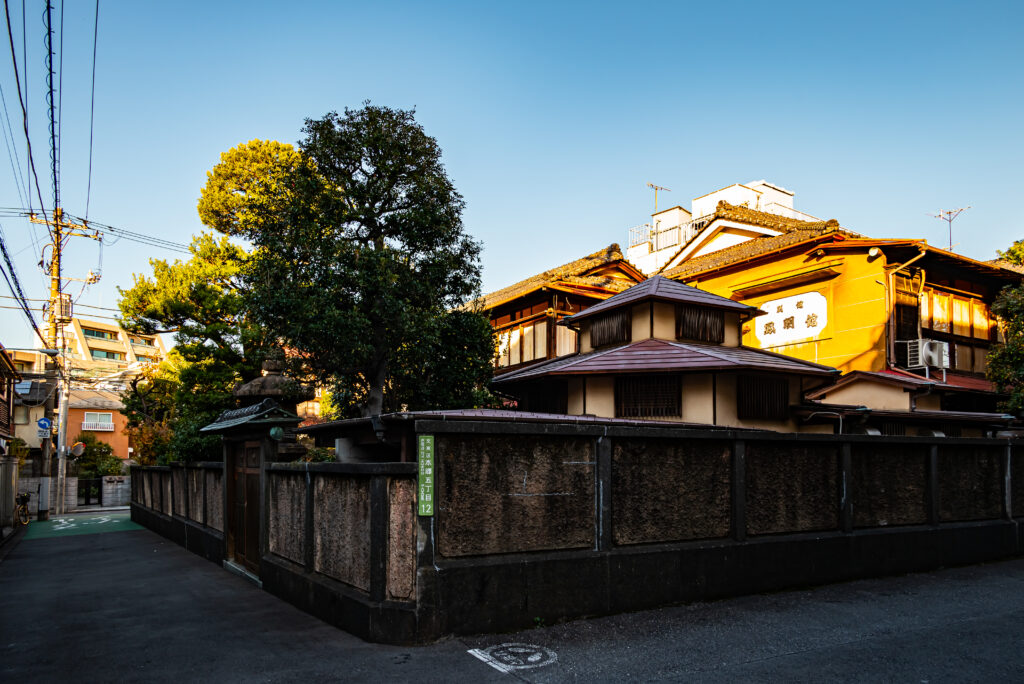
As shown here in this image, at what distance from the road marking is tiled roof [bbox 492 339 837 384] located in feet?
30.5

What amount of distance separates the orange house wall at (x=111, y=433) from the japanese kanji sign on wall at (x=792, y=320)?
49.2 m

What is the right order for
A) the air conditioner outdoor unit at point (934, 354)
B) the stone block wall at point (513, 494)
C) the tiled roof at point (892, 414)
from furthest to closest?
1. the air conditioner outdoor unit at point (934, 354)
2. the tiled roof at point (892, 414)
3. the stone block wall at point (513, 494)

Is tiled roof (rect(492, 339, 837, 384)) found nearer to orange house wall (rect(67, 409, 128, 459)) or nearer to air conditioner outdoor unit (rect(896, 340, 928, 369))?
air conditioner outdoor unit (rect(896, 340, 928, 369))

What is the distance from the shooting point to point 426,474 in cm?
731

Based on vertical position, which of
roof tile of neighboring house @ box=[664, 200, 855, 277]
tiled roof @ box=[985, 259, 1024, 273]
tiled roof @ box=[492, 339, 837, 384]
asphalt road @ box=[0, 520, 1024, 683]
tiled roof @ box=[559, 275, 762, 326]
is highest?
roof tile of neighboring house @ box=[664, 200, 855, 277]

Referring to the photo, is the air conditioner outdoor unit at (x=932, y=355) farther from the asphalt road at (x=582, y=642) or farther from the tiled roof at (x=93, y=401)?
the tiled roof at (x=93, y=401)

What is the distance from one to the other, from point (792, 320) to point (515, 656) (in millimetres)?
21144

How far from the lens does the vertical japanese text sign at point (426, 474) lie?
724cm

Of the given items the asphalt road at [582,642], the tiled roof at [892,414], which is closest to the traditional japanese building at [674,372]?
the tiled roof at [892,414]

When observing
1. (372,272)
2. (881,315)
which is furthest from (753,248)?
(372,272)

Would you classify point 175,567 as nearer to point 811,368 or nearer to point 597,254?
point 811,368

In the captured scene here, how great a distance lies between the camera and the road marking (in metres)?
6.50

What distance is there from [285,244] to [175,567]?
809 cm

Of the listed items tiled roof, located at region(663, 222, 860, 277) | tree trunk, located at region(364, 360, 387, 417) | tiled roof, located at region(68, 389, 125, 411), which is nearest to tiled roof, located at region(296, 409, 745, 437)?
tree trunk, located at region(364, 360, 387, 417)
